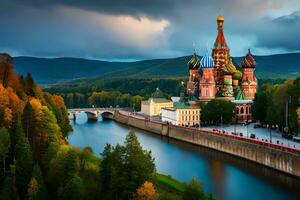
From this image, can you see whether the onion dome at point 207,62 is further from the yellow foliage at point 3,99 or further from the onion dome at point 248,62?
the yellow foliage at point 3,99

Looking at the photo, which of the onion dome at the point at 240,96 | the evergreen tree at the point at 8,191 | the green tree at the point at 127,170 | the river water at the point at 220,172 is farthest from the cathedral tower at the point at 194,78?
the evergreen tree at the point at 8,191

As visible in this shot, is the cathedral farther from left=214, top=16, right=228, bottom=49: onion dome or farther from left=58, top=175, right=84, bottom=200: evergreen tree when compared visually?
left=58, top=175, right=84, bottom=200: evergreen tree

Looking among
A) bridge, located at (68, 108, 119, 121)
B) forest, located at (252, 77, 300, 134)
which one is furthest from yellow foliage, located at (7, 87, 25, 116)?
bridge, located at (68, 108, 119, 121)

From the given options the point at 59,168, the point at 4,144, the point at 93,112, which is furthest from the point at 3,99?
the point at 93,112

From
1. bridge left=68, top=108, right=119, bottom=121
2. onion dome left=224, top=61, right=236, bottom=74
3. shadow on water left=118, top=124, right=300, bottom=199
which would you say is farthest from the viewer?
bridge left=68, top=108, right=119, bottom=121

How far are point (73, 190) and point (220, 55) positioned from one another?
267 feet

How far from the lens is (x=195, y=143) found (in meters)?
80.0

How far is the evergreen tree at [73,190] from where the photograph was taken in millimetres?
32188

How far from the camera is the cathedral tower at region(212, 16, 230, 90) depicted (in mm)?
106981

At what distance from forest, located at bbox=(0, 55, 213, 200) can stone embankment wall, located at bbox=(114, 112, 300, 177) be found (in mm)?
12399

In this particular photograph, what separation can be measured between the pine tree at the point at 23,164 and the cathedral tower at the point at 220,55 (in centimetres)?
7071

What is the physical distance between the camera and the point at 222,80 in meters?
106

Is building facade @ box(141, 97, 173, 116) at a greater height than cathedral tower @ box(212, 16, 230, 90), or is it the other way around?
cathedral tower @ box(212, 16, 230, 90)

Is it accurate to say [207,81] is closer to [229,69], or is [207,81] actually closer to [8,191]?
[229,69]
